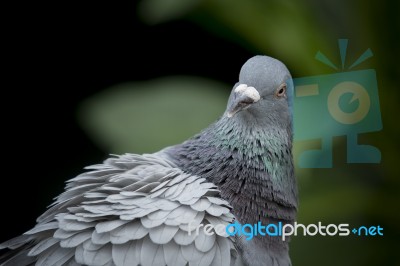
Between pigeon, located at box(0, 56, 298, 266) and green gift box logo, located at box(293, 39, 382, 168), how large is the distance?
2.01 feet

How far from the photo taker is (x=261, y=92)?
7.58ft

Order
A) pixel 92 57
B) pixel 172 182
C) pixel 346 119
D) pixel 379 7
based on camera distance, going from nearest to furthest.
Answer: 1. pixel 172 182
2. pixel 346 119
3. pixel 379 7
4. pixel 92 57

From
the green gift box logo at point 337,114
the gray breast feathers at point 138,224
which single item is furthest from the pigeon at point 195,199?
the green gift box logo at point 337,114

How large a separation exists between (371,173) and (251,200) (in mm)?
1082

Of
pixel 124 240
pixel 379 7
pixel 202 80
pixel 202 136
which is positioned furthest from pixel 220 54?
pixel 124 240

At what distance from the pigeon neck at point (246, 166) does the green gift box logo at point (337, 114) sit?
2.27ft

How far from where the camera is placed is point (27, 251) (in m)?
2.34

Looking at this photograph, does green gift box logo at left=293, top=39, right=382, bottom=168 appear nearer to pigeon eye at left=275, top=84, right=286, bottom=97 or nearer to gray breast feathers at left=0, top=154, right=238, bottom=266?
pigeon eye at left=275, top=84, right=286, bottom=97

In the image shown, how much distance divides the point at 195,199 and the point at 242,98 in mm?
380

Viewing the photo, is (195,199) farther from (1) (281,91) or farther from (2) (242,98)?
(1) (281,91)

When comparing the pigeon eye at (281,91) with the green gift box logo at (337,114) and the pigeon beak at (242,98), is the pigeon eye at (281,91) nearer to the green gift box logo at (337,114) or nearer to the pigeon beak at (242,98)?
the pigeon beak at (242,98)

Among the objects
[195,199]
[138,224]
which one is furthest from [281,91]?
[138,224]

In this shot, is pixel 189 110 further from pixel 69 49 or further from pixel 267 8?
pixel 69 49

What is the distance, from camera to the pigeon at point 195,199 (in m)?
2.12
